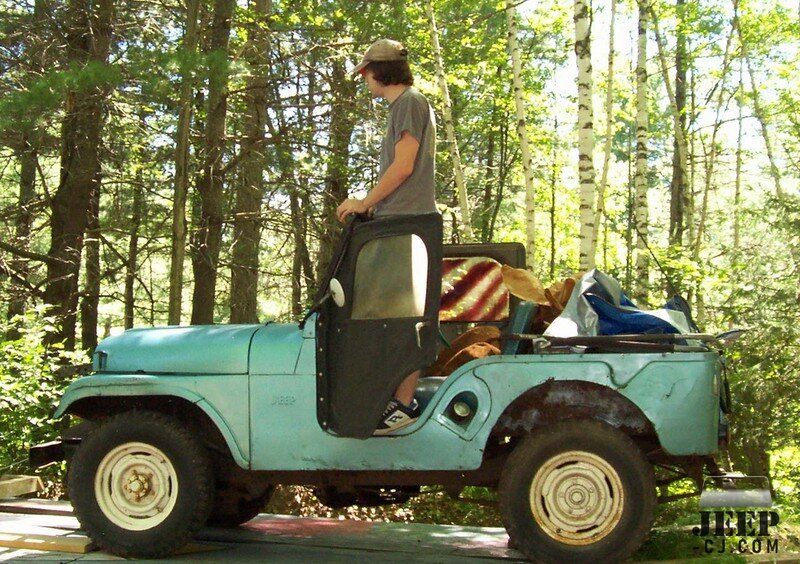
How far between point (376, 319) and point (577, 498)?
1.31m

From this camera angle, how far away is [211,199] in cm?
1305

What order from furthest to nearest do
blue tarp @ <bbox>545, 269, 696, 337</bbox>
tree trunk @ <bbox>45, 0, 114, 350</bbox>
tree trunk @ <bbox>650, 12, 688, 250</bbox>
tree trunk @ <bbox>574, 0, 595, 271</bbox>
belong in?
tree trunk @ <bbox>650, 12, 688, 250</bbox> → tree trunk @ <bbox>574, 0, 595, 271</bbox> → tree trunk @ <bbox>45, 0, 114, 350</bbox> → blue tarp @ <bbox>545, 269, 696, 337</bbox>

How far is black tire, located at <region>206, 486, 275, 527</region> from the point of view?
5559 millimetres

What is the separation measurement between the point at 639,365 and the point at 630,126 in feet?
121

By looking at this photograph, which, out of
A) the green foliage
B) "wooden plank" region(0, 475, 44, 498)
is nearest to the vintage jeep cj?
"wooden plank" region(0, 475, 44, 498)

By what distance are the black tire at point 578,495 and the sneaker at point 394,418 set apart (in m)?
0.55

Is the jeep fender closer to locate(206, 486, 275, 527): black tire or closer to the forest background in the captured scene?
locate(206, 486, 275, 527): black tire

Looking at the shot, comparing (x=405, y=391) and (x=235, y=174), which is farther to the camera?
(x=235, y=174)

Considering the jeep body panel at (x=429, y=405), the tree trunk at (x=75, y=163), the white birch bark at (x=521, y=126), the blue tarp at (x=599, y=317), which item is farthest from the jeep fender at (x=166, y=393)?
the white birch bark at (x=521, y=126)

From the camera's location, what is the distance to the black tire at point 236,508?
18.2 feet

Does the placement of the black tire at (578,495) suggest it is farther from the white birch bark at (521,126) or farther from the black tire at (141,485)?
the white birch bark at (521,126)

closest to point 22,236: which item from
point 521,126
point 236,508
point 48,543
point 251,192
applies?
point 251,192

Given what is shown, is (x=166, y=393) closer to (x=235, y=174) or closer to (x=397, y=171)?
(x=397, y=171)

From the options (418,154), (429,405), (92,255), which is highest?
(92,255)
